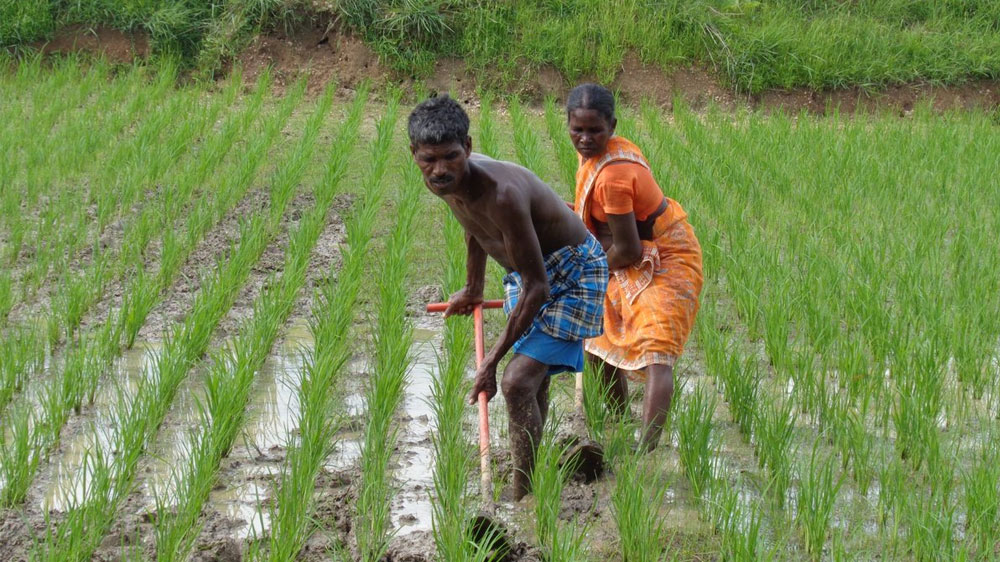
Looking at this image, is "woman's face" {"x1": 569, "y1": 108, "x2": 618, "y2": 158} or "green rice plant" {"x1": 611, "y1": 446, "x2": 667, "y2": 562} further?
"woman's face" {"x1": 569, "y1": 108, "x2": 618, "y2": 158}

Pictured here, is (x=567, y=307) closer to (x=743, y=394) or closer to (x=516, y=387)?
(x=516, y=387)

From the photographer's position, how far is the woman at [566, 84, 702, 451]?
3.23 metres

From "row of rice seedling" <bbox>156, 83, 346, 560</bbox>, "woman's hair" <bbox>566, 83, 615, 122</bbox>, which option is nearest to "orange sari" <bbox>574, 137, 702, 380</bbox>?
"woman's hair" <bbox>566, 83, 615, 122</bbox>

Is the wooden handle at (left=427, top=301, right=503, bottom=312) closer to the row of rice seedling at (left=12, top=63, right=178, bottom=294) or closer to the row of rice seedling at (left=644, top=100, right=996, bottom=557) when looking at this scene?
the row of rice seedling at (left=644, top=100, right=996, bottom=557)

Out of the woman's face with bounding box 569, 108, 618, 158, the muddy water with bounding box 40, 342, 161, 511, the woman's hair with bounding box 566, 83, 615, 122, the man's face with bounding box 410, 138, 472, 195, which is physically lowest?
the muddy water with bounding box 40, 342, 161, 511

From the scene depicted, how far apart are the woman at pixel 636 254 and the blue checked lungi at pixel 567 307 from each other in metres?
0.21

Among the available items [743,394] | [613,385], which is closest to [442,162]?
[613,385]

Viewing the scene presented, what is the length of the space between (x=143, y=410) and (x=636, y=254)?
5.09 ft

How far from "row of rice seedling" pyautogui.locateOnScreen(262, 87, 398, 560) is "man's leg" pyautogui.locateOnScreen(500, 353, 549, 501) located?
0.45 meters

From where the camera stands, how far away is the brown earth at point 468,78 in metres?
9.95

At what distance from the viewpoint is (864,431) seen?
3.22m

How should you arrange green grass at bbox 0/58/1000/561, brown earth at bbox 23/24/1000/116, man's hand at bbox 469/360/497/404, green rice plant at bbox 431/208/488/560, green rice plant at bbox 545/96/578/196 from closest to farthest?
green rice plant at bbox 431/208/488/560, green grass at bbox 0/58/1000/561, man's hand at bbox 469/360/497/404, green rice plant at bbox 545/96/578/196, brown earth at bbox 23/24/1000/116

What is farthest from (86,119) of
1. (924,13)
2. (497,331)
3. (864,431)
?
(924,13)

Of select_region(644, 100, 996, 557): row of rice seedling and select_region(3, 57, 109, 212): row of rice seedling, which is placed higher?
select_region(3, 57, 109, 212): row of rice seedling
